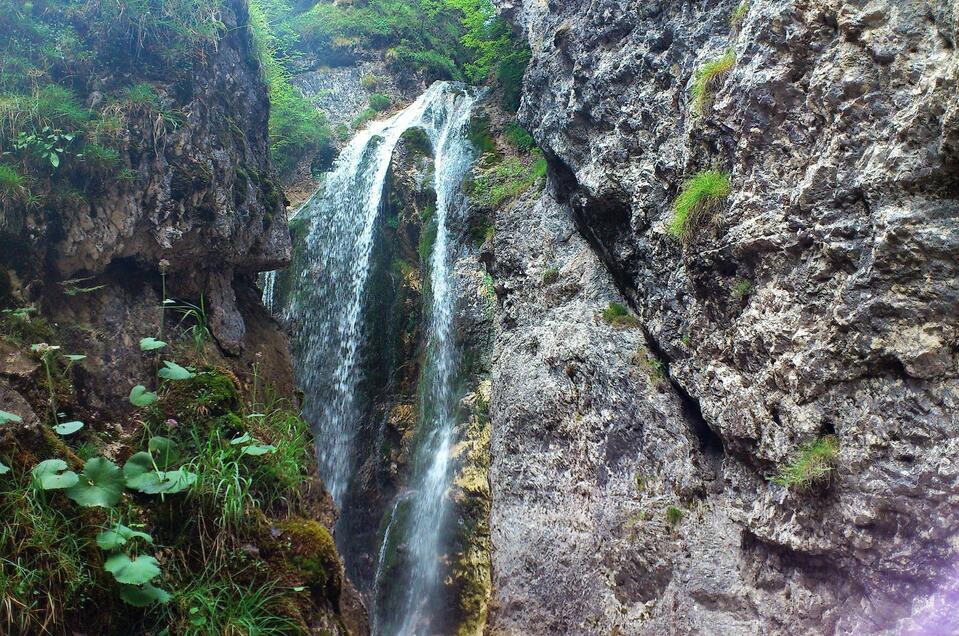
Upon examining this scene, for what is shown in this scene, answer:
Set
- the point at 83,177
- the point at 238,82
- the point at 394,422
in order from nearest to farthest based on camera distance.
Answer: the point at 83,177 → the point at 238,82 → the point at 394,422

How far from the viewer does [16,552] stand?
257 cm

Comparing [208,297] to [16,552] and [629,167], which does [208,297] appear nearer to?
[16,552]

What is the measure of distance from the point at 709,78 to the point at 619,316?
2673 mm

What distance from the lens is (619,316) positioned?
21.4 ft

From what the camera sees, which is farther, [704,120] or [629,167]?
[629,167]

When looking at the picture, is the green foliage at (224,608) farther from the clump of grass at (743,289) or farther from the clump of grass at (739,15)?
the clump of grass at (739,15)

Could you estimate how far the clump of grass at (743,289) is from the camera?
4.60 m

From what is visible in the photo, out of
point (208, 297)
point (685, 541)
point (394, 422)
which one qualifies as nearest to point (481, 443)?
point (394, 422)

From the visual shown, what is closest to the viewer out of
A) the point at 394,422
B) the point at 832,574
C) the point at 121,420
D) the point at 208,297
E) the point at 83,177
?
the point at 832,574

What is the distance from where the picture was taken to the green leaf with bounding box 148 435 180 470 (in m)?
3.30

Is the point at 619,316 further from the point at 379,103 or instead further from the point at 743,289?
the point at 379,103

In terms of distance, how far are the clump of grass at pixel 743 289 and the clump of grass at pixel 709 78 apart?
5.43 feet

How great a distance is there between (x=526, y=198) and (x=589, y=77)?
2319mm

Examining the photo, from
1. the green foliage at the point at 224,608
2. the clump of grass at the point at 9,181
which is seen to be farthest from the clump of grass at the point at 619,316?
the clump of grass at the point at 9,181
